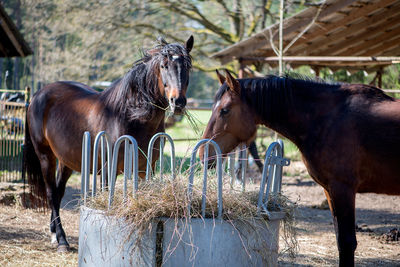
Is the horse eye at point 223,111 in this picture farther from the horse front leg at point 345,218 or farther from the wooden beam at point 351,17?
the wooden beam at point 351,17

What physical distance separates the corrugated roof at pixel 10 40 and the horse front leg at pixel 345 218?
8.64 metres

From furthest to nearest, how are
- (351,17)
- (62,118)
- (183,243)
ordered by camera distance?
(351,17), (62,118), (183,243)

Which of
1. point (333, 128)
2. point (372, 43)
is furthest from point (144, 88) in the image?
point (372, 43)

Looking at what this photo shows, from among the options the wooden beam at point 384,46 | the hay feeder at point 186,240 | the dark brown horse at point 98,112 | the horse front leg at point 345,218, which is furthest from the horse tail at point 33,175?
the wooden beam at point 384,46

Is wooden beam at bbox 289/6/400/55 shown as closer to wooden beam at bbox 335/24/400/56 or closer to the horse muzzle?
wooden beam at bbox 335/24/400/56

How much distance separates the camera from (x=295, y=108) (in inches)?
138

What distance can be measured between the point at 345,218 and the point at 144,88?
208 cm

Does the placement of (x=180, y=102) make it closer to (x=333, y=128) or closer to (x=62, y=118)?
(x=333, y=128)

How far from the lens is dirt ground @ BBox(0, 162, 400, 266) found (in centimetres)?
402

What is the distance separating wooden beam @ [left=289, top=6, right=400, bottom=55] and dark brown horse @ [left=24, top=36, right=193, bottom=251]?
5.41 m

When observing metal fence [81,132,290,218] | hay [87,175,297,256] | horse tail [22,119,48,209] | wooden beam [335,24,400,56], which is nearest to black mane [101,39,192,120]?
metal fence [81,132,290,218]

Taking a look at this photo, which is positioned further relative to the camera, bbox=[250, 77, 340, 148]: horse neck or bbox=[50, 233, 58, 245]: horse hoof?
bbox=[50, 233, 58, 245]: horse hoof

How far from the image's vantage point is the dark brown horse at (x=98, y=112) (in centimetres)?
366

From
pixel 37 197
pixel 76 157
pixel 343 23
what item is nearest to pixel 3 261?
pixel 76 157
